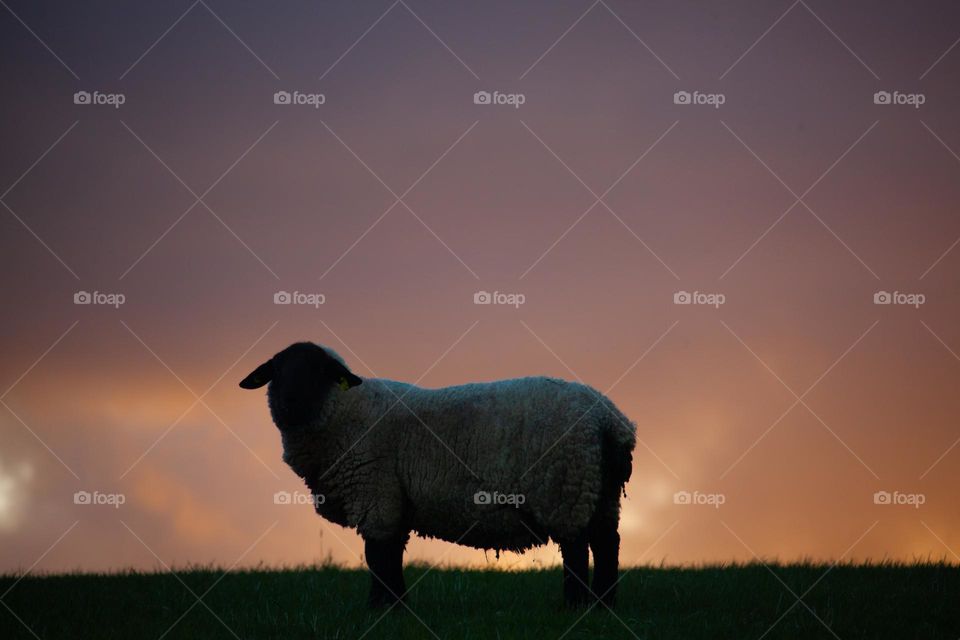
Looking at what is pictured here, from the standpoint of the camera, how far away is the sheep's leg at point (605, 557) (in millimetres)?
11297

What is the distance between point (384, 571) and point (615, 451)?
3046 mm

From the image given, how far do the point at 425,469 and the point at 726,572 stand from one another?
5463 mm

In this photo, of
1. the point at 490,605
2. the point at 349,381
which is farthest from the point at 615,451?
the point at 349,381

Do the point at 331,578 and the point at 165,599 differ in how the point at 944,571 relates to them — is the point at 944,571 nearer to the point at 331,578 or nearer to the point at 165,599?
the point at 331,578

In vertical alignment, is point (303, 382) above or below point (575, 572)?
above

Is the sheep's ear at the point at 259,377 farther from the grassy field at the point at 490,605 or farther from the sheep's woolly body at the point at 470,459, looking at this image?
the grassy field at the point at 490,605

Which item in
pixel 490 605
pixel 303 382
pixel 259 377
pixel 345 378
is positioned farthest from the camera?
pixel 259 377

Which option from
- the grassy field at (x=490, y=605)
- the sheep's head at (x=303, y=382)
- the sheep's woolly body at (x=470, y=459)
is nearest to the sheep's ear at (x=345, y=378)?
the sheep's head at (x=303, y=382)

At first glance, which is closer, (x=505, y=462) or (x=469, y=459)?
(x=505, y=462)

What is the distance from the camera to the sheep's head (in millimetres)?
11969

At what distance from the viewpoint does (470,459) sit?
11461mm

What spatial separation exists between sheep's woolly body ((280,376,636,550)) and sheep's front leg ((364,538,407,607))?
0.15 m

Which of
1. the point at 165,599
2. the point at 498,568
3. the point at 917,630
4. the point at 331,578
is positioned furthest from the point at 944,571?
the point at 165,599

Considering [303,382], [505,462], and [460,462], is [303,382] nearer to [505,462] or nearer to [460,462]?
[460,462]
